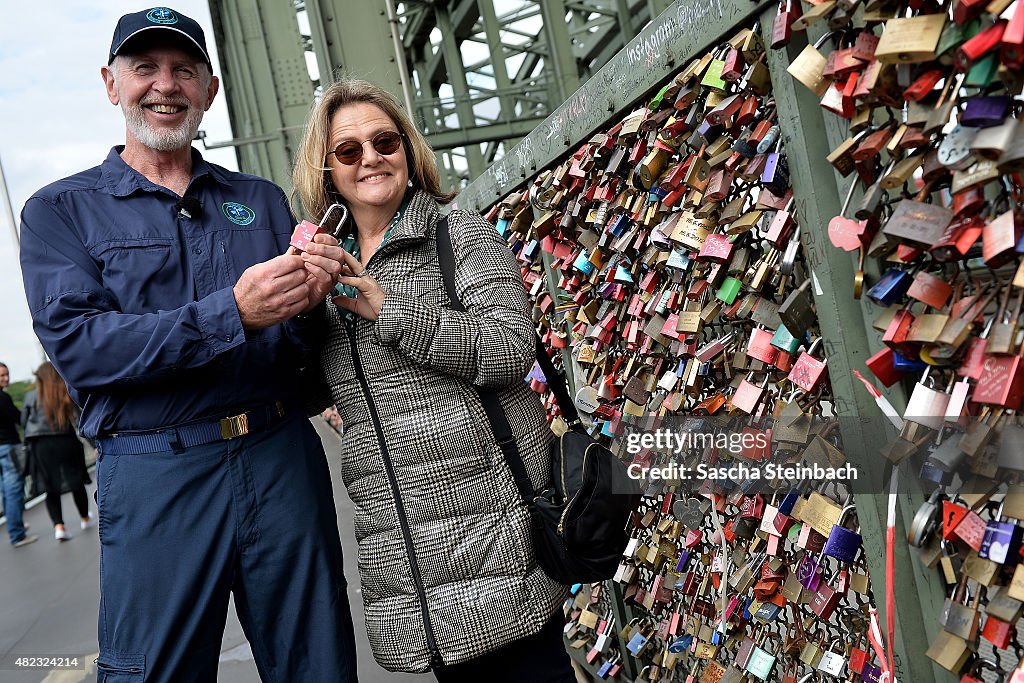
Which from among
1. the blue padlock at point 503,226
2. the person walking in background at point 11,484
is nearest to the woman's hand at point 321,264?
the blue padlock at point 503,226

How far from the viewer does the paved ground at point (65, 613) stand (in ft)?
14.5

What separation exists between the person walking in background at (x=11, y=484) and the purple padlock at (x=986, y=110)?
34.4 feet

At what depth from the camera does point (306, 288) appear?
1.82m

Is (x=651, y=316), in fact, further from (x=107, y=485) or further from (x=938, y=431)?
(x=107, y=485)

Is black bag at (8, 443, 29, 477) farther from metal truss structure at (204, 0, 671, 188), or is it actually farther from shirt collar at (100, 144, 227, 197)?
shirt collar at (100, 144, 227, 197)

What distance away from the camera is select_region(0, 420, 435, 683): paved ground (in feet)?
14.5

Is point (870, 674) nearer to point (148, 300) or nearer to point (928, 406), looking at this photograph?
point (928, 406)

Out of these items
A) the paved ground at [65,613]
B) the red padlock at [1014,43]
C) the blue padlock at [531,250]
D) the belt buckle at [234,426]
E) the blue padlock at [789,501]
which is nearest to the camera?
the red padlock at [1014,43]

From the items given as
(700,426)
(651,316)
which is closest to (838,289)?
(700,426)

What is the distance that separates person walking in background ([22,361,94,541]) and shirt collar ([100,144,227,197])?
8.14 m

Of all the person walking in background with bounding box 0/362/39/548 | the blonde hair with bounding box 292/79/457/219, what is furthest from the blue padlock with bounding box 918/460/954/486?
the person walking in background with bounding box 0/362/39/548

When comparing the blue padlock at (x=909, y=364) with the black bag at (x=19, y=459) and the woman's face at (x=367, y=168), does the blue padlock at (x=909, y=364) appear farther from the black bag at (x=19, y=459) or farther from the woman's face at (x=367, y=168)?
the black bag at (x=19, y=459)

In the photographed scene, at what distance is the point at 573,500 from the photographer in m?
1.81

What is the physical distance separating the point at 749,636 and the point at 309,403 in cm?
117
